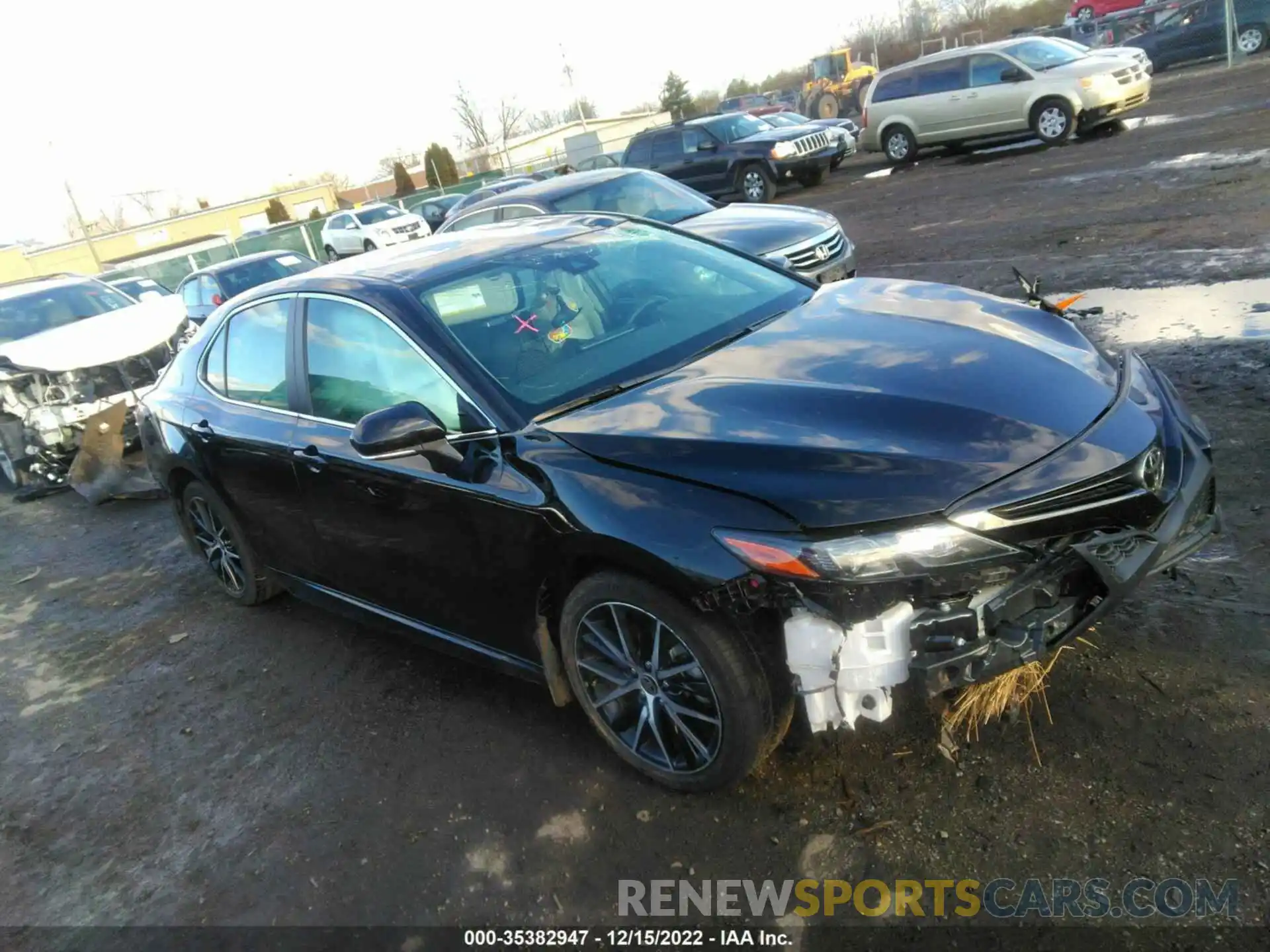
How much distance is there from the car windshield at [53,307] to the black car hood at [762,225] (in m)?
6.21

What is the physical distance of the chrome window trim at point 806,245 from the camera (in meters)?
7.87

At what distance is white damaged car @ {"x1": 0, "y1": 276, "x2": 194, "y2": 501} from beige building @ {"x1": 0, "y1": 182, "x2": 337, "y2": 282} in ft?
160

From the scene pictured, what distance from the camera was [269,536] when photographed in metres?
4.50

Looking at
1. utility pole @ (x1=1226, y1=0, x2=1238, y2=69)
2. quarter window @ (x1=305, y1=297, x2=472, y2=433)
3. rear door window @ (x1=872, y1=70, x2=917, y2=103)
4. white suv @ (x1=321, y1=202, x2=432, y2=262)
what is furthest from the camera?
white suv @ (x1=321, y1=202, x2=432, y2=262)

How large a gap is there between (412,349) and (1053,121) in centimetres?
1566

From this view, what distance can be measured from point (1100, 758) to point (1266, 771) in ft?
1.34

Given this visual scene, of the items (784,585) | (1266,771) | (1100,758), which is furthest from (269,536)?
(1266,771)

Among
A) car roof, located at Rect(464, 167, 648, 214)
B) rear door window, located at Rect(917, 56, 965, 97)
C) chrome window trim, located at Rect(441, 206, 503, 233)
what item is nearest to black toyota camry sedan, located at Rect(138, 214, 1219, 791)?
car roof, located at Rect(464, 167, 648, 214)

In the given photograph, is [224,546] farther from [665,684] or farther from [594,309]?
[665,684]

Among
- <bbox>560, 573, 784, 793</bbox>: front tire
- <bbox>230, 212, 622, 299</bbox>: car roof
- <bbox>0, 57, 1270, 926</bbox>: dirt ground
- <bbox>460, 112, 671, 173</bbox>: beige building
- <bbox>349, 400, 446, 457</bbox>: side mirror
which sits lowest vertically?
<bbox>0, 57, 1270, 926</bbox>: dirt ground

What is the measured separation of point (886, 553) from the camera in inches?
94.9

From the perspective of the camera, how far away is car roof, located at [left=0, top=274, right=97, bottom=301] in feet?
32.7

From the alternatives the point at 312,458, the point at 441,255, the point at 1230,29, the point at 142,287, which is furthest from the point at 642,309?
the point at 1230,29

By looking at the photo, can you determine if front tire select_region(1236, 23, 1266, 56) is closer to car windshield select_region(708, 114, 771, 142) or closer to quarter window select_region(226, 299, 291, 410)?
car windshield select_region(708, 114, 771, 142)
